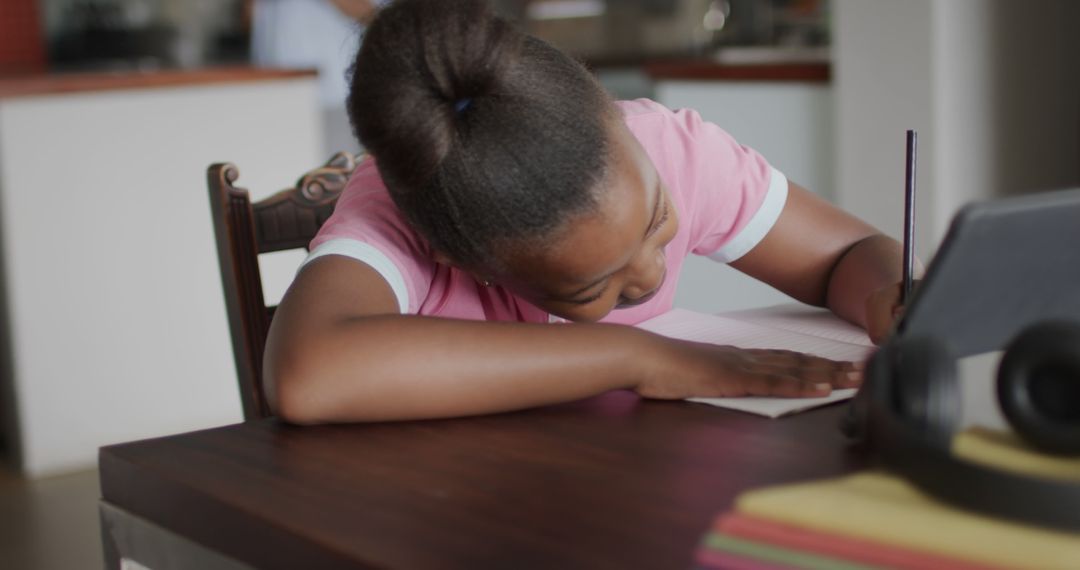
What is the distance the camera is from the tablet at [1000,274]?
596 mm

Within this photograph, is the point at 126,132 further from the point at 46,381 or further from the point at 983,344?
the point at 983,344

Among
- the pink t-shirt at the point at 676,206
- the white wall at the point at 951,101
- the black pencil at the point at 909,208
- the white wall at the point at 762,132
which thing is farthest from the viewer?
the white wall at the point at 762,132

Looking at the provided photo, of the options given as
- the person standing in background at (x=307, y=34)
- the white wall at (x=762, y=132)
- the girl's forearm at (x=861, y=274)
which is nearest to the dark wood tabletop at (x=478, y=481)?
the girl's forearm at (x=861, y=274)

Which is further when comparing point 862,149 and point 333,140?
point 333,140

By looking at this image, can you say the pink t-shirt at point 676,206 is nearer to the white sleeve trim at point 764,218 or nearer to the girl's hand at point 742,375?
the white sleeve trim at point 764,218

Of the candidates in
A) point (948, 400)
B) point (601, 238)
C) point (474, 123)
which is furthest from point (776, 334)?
point (948, 400)

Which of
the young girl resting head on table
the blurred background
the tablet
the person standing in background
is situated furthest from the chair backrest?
the person standing in background

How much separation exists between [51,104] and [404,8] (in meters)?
2.03

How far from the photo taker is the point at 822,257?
1.12 metres

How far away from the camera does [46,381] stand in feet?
8.93

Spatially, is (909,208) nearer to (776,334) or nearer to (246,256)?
(776,334)

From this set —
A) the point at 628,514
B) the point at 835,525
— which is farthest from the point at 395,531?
the point at 835,525

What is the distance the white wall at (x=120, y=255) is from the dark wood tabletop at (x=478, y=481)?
2029 mm

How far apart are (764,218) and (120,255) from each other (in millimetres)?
1984
